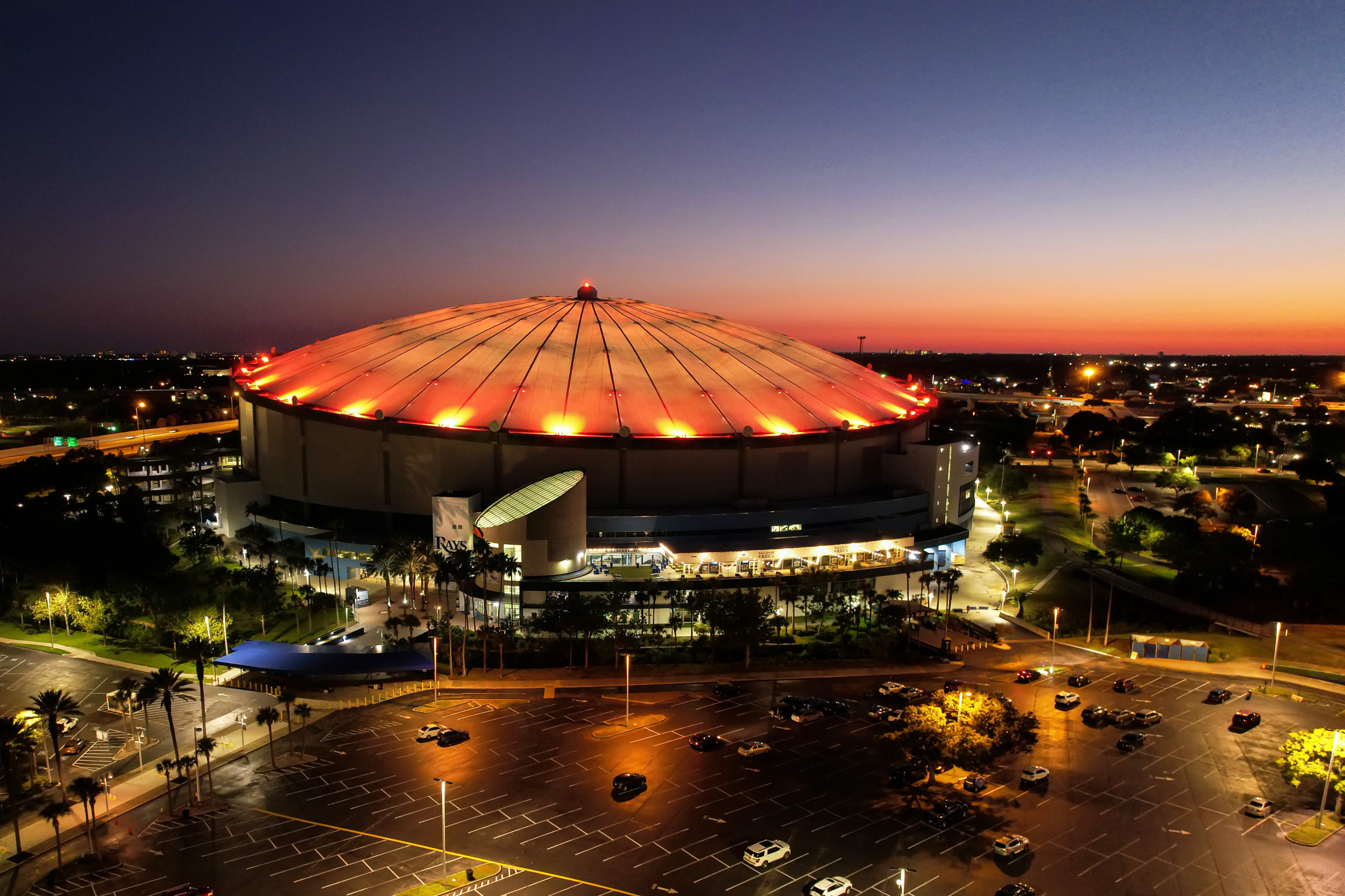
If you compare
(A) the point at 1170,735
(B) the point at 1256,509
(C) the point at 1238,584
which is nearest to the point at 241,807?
(A) the point at 1170,735

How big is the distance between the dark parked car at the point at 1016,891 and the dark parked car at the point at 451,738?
24191mm

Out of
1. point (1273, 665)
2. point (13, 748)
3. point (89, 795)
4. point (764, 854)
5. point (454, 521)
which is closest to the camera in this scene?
point (764, 854)

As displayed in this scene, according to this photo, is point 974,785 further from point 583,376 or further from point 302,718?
point 583,376

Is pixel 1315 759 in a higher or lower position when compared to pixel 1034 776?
higher

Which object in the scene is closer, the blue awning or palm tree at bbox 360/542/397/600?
the blue awning

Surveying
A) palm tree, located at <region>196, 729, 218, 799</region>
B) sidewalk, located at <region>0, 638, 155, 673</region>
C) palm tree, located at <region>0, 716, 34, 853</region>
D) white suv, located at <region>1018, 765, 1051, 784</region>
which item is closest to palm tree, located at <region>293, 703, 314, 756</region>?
palm tree, located at <region>196, 729, 218, 799</region>

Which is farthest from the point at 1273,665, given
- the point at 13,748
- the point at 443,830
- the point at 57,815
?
the point at 13,748

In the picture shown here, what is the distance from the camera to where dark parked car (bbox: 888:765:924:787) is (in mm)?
36406

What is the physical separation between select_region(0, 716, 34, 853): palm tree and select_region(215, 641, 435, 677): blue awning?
1234 cm

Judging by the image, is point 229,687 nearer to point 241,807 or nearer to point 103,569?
point 241,807

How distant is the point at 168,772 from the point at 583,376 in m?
42.8

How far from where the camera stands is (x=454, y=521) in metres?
61.6

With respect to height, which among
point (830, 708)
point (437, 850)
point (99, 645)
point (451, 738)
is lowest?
point (99, 645)

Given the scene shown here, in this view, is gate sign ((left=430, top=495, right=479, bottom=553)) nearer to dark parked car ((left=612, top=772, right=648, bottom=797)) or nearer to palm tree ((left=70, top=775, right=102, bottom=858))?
dark parked car ((left=612, top=772, right=648, bottom=797))
